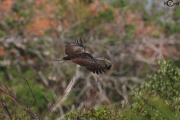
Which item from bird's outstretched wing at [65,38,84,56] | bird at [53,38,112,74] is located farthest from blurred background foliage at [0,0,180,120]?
bird at [53,38,112,74]

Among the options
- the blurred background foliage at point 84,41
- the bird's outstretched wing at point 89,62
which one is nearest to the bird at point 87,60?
the bird's outstretched wing at point 89,62

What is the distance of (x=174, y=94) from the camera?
21.2 ft

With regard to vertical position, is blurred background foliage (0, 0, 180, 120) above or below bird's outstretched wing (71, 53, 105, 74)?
below

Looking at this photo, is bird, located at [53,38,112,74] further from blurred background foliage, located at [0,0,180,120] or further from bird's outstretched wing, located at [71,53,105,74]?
blurred background foliage, located at [0,0,180,120]

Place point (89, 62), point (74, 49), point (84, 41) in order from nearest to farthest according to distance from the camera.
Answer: point (89, 62) → point (74, 49) → point (84, 41)

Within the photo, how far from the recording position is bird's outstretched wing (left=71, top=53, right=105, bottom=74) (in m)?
4.92

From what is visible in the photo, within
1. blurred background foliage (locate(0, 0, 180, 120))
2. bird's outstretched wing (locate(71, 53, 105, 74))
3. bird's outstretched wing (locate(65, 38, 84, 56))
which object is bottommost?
blurred background foliage (locate(0, 0, 180, 120))

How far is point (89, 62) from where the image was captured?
4930 millimetres

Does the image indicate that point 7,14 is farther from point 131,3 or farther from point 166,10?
point 166,10

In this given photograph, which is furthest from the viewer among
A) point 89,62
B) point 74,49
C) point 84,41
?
point 84,41

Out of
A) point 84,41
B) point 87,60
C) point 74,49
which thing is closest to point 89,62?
point 87,60

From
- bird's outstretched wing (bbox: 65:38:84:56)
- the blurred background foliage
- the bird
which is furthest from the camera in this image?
the blurred background foliage

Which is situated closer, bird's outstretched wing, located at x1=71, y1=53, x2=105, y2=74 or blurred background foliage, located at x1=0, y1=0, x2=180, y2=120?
bird's outstretched wing, located at x1=71, y1=53, x2=105, y2=74

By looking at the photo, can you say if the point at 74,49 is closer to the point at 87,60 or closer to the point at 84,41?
the point at 87,60
